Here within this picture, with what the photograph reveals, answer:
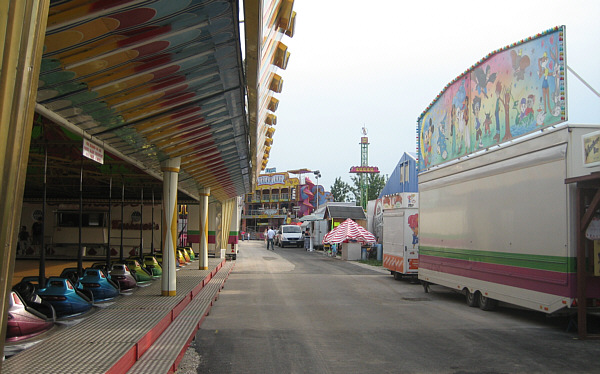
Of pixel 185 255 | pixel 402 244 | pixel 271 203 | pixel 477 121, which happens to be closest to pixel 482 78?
pixel 477 121

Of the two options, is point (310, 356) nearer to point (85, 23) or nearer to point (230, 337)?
point (230, 337)

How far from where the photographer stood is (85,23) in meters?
4.25

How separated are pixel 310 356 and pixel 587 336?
15.4 ft

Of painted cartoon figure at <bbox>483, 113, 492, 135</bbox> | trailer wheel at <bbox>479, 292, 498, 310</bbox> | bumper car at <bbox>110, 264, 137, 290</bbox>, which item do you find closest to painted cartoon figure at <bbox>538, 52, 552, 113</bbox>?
painted cartoon figure at <bbox>483, 113, 492, 135</bbox>

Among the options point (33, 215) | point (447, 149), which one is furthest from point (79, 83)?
point (33, 215)

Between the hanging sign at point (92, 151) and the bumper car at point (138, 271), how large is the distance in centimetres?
583

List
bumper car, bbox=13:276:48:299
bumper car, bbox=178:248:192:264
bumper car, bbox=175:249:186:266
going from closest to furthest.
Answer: bumper car, bbox=13:276:48:299, bumper car, bbox=175:249:186:266, bumper car, bbox=178:248:192:264

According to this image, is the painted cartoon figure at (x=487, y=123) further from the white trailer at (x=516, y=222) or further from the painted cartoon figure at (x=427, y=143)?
the painted cartoon figure at (x=427, y=143)

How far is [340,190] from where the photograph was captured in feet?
277

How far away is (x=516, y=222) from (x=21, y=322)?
862cm

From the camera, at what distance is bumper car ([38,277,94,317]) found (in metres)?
8.15

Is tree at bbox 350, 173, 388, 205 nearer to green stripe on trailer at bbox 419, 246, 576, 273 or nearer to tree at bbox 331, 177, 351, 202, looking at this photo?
tree at bbox 331, 177, 351, 202

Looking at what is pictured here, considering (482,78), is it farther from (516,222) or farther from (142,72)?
(142,72)

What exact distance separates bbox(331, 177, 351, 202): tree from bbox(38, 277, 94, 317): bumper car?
7478cm
